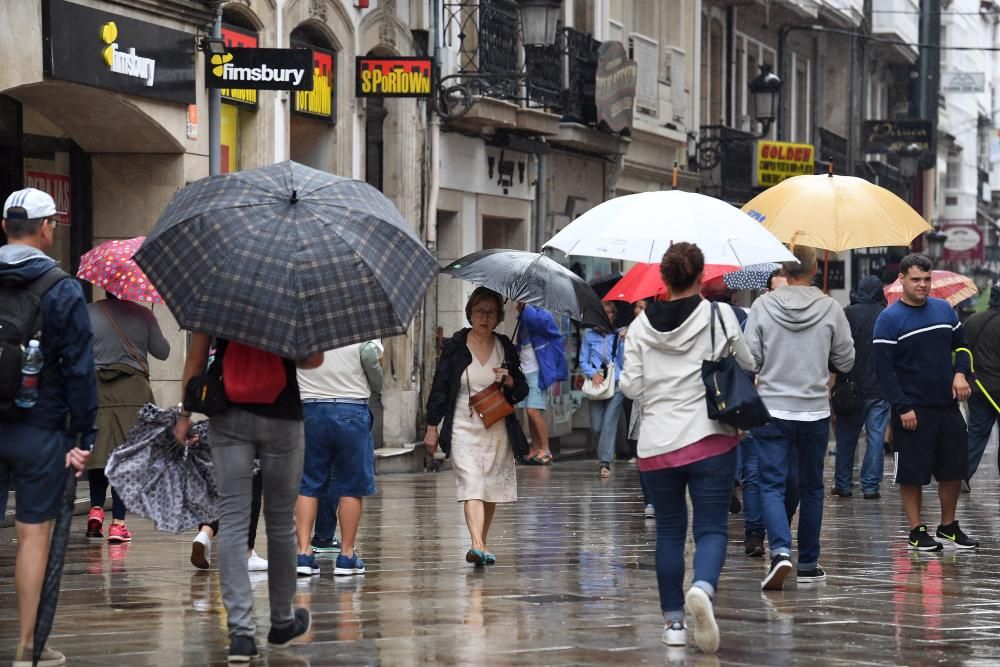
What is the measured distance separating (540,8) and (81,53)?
8.38 m

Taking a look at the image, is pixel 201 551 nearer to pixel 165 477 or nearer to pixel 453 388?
pixel 165 477

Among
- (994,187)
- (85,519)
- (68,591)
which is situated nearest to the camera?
(68,591)

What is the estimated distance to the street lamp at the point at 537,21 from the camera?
23.0 meters

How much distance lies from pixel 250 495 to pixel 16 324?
1.20 m

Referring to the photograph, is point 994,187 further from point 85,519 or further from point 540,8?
point 85,519

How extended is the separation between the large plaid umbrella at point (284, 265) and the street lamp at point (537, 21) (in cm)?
1500

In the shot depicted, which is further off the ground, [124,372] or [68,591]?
[124,372]

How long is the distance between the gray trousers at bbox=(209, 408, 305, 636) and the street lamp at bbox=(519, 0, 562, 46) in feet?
50.1

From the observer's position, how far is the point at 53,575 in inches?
305

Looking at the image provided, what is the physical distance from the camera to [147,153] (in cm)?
1781

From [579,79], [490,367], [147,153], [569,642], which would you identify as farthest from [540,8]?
[569,642]

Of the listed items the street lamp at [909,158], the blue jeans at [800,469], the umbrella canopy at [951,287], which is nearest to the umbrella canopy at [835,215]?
the blue jeans at [800,469]

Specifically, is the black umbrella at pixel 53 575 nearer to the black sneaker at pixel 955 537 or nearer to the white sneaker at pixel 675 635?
the white sneaker at pixel 675 635

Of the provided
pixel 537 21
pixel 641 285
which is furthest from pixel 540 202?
pixel 641 285
